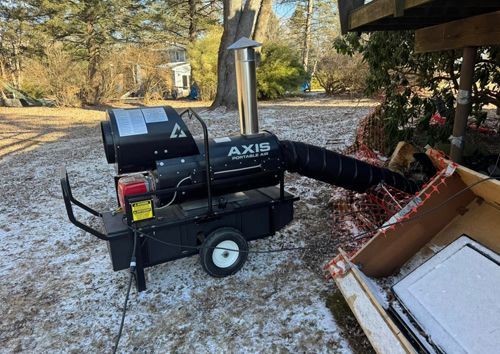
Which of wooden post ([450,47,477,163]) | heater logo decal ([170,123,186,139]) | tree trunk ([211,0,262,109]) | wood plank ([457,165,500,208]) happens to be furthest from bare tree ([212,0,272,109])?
wood plank ([457,165,500,208])

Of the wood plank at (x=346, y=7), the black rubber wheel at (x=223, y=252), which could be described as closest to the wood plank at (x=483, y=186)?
the black rubber wheel at (x=223, y=252)

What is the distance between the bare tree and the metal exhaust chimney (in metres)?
9.87

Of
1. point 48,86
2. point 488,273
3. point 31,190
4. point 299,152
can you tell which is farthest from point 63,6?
point 488,273

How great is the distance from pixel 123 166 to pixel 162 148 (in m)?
0.32

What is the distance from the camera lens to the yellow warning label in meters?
2.83

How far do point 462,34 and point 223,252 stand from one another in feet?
9.47

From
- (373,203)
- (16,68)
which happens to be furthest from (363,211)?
(16,68)

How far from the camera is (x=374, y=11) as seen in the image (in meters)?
3.18

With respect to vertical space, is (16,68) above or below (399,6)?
above

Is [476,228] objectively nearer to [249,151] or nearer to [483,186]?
[483,186]

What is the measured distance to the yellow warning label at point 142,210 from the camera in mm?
2834

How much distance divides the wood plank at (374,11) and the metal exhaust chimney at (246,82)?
98 centimetres

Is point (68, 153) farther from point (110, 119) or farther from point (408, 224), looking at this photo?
point (408, 224)

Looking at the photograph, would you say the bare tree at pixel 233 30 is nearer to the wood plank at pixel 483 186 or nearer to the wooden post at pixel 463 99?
the wooden post at pixel 463 99
